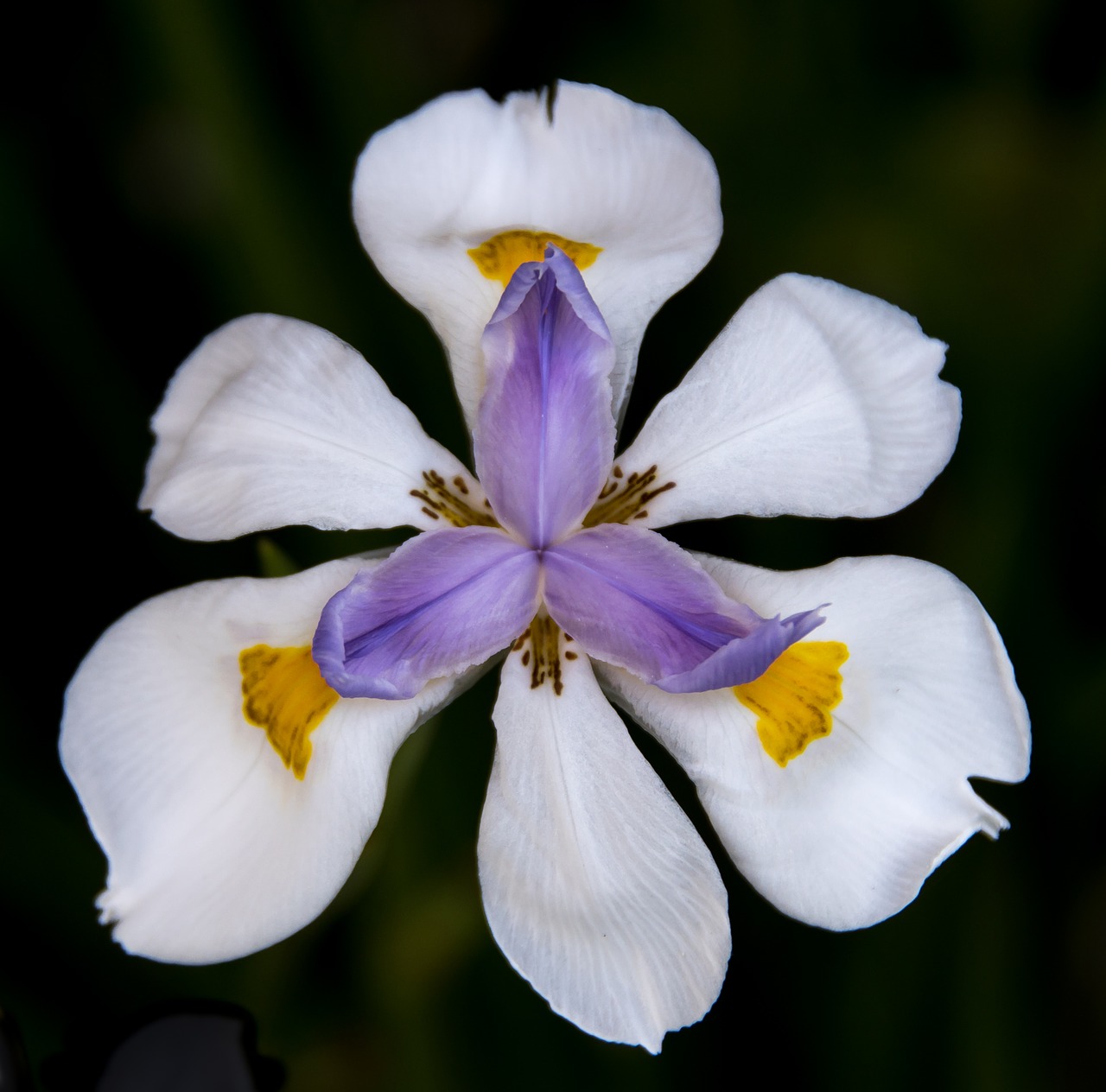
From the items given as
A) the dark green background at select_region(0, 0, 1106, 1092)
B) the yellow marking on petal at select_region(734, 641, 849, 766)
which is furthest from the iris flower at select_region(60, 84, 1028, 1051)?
the dark green background at select_region(0, 0, 1106, 1092)

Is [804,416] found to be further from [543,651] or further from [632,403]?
[632,403]

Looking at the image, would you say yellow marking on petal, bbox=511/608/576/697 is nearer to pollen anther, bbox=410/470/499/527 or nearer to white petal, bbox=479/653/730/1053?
white petal, bbox=479/653/730/1053

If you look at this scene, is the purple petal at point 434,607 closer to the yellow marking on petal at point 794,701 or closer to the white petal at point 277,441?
the white petal at point 277,441

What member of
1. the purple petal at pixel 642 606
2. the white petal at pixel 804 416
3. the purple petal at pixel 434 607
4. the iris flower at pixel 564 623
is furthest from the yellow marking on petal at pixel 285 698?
the white petal at pixel 804 416

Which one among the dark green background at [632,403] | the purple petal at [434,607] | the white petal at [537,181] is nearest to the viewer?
the purple petal at [434,607]

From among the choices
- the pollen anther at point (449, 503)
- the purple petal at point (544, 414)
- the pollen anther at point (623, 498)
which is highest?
the purple petal at point (544, 414)

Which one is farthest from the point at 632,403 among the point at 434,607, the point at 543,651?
the point at 434,607
